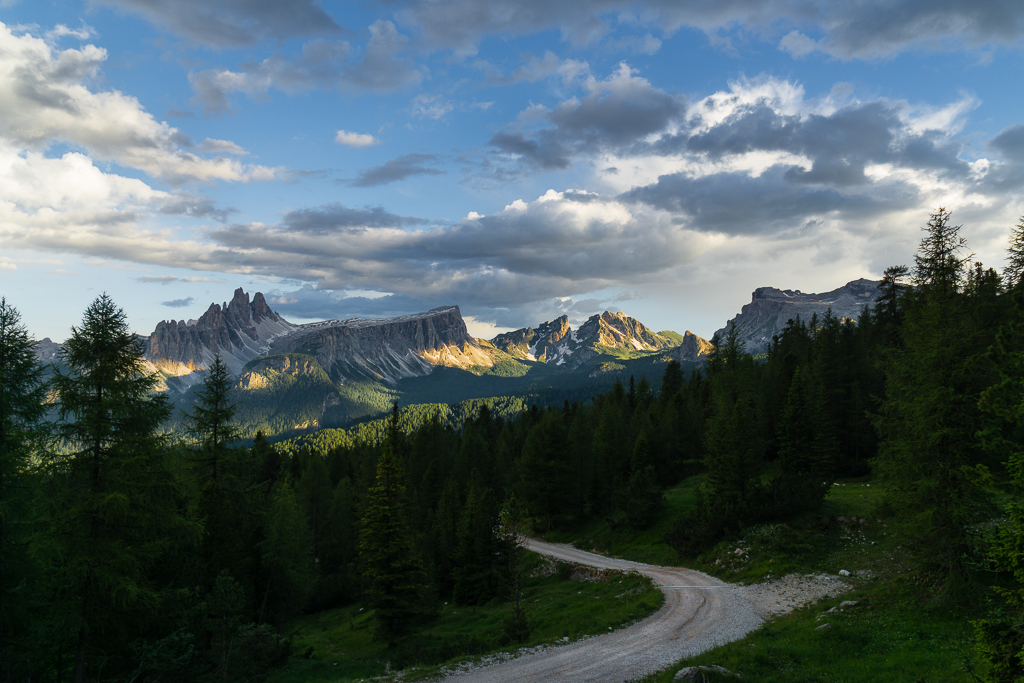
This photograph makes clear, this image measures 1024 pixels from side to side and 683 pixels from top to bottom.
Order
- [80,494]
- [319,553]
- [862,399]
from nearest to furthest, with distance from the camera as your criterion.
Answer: [80,494] → [862,399] → [319,553]

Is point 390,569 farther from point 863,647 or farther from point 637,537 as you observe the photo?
point 863,647

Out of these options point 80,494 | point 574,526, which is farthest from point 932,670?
point 574,526

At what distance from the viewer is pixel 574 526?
57469 millimetres

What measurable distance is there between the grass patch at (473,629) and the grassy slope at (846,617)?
21.3ft

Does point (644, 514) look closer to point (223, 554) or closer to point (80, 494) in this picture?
point (223, 554)

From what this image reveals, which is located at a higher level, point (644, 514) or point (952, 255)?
point (952, 255)

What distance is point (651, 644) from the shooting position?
21484mm

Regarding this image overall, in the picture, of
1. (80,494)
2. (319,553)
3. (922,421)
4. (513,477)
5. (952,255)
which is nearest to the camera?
(80,494)

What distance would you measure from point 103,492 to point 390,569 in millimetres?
20105

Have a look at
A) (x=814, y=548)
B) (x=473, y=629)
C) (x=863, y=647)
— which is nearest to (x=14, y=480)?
(x=473, y=629)

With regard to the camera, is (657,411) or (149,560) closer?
(149,560)

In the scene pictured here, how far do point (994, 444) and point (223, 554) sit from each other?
3790 centimetres

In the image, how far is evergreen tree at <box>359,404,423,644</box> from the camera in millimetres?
33312

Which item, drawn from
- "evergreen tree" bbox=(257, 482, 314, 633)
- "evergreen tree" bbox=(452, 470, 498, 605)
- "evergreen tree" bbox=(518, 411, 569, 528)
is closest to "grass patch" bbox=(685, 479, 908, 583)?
"evergreen tree" bbox=(452, 470, 498, 605)
